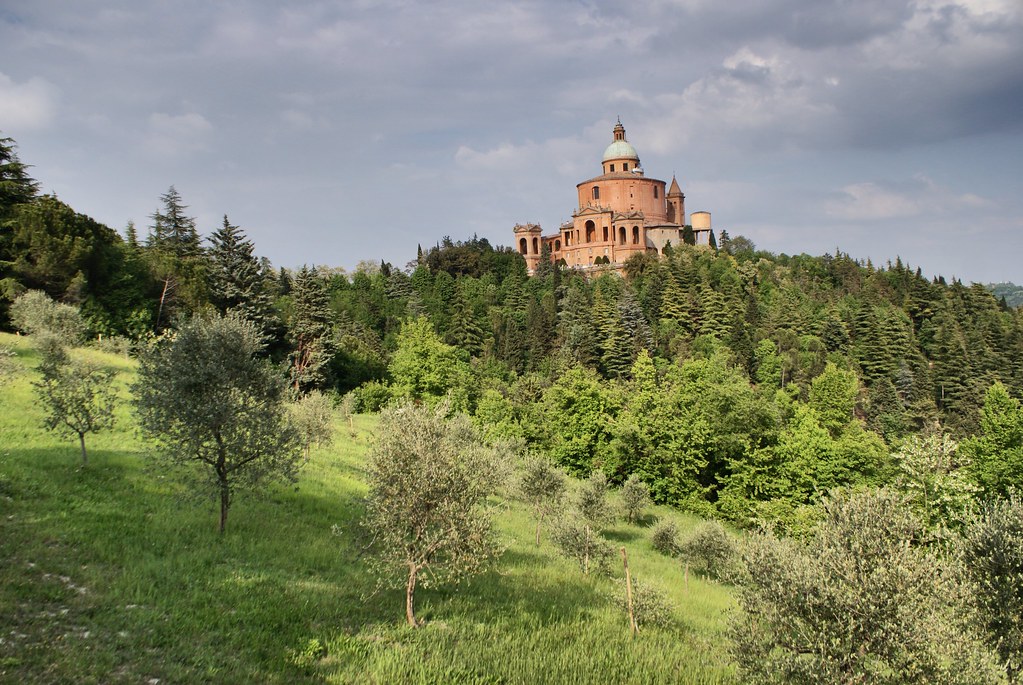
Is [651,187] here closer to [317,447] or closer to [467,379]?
[467,379]

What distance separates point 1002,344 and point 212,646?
324 feet

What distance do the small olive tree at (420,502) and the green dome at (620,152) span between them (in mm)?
114153

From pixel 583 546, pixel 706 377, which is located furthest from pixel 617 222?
pixel 583 546

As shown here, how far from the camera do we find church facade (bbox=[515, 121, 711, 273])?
366 feet

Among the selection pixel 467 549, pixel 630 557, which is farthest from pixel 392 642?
pixel 630 557

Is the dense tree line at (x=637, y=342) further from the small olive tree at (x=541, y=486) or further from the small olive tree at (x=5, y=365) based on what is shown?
the small olive tree at (x=541, y=486)

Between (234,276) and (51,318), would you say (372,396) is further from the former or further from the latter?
(51,318)

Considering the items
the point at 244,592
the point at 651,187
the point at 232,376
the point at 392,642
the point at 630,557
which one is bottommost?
the point at 630,557

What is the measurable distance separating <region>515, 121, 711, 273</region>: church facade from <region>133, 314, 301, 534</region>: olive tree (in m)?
93.7

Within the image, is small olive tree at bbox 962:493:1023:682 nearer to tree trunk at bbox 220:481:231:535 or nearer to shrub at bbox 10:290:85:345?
tree trunk at bbox 220:481:231:535

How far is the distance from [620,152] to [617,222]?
17.9 meters

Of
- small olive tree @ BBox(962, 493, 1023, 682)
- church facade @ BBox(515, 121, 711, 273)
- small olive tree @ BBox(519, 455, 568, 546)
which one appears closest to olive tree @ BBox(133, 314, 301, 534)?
small olive tree @ BBox(519, 455, 568, 546)

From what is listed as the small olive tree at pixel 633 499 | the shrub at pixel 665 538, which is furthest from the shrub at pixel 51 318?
the small olive tree at pixel 633 499

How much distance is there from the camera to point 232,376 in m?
18.5
